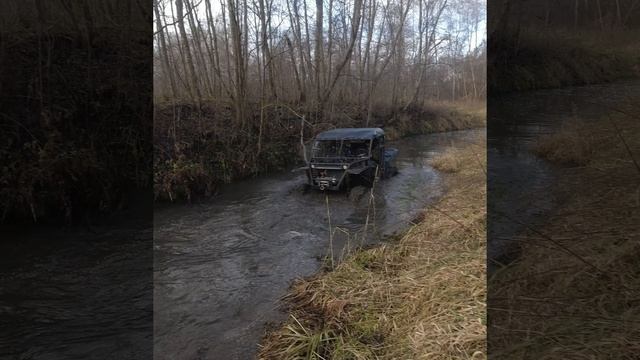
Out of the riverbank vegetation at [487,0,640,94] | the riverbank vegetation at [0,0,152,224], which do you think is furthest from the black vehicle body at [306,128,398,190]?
the riverbank vegetation at [487,0,640,94]

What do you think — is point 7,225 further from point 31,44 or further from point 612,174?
point 612,174

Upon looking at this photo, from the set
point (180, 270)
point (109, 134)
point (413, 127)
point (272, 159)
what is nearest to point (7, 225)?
point (109, 134)

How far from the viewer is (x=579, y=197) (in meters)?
4.05

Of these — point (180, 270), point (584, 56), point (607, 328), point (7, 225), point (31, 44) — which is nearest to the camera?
point (607, 328)

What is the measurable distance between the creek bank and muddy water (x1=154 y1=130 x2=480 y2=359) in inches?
26.0

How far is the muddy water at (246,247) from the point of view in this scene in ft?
17.9

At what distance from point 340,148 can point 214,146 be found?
4.24 m

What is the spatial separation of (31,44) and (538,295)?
447 inches

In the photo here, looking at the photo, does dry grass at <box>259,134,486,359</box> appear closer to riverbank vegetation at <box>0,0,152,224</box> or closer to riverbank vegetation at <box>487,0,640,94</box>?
riverbank vegetation at <box>487,0,640,94</box>

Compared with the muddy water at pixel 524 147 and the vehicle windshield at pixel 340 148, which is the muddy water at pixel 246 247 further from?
the muddy water at pixel 524 147

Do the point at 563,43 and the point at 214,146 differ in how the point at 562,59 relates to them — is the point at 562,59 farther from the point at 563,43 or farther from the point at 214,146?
the point at 214,146

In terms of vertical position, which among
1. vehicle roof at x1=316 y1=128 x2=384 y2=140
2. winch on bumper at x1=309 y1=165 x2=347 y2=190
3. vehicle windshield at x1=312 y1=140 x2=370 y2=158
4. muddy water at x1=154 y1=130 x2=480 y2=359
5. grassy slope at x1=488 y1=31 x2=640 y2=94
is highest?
grassy slope at x1=488 y1=31 x2=640 y2=94

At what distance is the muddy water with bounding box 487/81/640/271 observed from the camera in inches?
156

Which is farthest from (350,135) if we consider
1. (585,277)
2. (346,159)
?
(585,277)
